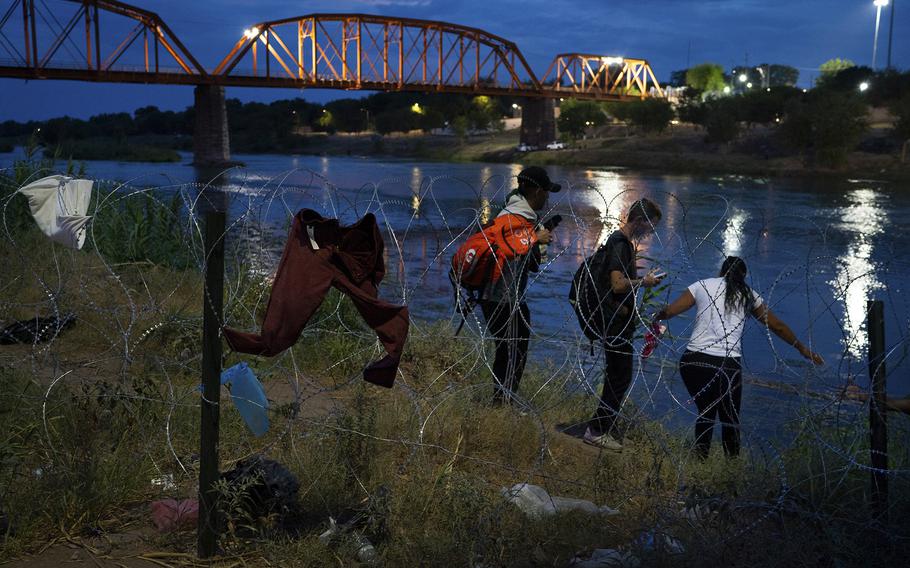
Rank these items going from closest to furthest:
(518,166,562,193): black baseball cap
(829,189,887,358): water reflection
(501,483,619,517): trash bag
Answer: (501,483,619,517): trash bag → (518,166,562,193): black baseball cap → (829,189,887,358): water reflection

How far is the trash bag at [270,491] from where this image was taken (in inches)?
164

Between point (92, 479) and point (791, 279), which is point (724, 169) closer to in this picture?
point (791, 279)

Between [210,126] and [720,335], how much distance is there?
262 feet

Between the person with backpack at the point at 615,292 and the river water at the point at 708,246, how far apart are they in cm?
14

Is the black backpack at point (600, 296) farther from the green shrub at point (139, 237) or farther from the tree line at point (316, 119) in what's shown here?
the tree line at point (316, 119)

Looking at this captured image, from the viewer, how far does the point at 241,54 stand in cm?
8850

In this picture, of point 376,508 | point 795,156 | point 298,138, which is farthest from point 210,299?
point 298,138

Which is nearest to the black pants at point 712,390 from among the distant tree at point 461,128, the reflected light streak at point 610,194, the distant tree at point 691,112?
the reflected light streak at point 610,194

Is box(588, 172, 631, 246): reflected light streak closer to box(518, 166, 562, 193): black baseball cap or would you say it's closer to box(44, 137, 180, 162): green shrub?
box(518, 166, 562, 193): black baseball cap

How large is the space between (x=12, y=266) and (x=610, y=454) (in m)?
6.44

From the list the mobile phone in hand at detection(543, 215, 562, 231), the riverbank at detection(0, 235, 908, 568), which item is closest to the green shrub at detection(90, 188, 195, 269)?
the riverbank at detection(0, 235, 908, 568)

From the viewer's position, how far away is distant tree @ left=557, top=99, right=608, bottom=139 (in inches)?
3927

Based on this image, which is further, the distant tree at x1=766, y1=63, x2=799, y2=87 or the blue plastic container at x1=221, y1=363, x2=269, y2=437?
the distant tree at x1=766, y1=63, x2=799, y2=87

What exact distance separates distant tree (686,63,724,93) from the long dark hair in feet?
412
